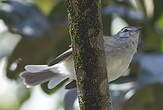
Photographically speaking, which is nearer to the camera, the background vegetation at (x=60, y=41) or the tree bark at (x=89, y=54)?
the tree bark at (x=89, y=54)

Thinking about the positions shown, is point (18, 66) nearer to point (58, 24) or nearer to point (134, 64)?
point (58, 24)

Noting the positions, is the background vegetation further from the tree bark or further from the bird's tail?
the tree bark

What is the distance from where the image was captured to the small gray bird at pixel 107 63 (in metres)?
1.96

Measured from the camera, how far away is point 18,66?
8.56 feet

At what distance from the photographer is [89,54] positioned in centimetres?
124

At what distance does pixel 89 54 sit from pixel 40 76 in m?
1.08

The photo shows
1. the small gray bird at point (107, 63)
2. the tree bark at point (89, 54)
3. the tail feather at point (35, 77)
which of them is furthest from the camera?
the tail feather at point (35, 77)

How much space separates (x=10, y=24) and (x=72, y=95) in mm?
590

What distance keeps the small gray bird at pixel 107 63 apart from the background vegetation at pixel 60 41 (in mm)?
127

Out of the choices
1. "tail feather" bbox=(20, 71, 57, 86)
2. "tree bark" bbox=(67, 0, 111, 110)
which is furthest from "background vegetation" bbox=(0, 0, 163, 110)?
"tree bark" bbox=(67, 0, 111, 110)

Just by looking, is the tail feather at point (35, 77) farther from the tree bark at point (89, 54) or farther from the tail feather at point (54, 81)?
the tree bark at point (89, 54)

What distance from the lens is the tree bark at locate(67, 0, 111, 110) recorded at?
122cm

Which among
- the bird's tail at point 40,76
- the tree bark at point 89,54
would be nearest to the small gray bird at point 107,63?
the bird's tail at point 40,76

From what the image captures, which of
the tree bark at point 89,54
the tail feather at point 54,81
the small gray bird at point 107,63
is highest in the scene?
the tree bark at point 89,54
